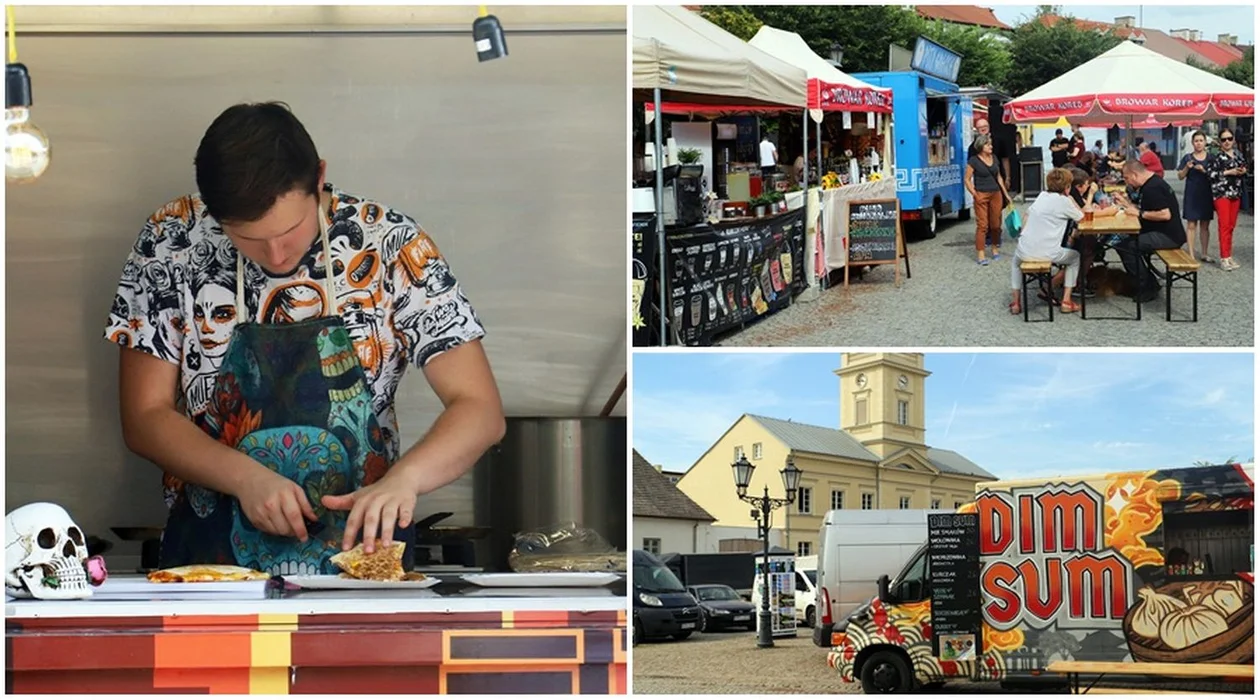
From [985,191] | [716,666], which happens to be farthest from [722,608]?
[985,191]

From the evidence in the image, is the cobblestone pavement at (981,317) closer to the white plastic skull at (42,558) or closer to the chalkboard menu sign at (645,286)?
the chalkboard menu sign at (645,286)

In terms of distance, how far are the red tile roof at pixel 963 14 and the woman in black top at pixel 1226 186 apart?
44.8 inches

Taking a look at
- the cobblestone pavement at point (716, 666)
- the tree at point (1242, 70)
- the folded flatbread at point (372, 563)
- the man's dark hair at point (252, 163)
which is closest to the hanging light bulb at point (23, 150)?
the man's dark hair at point (252, 163)

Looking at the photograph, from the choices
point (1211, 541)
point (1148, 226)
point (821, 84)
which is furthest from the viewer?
point (821, 84)

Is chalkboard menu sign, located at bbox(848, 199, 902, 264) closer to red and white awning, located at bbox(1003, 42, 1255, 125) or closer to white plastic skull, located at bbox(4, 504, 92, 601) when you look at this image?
red and white awning, located at bbox(1003, 42, 1255, 125)

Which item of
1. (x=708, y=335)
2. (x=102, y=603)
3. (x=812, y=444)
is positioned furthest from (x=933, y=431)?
(x=102, y=603)

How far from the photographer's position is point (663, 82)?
470 cm

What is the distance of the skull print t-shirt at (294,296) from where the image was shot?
171 inches

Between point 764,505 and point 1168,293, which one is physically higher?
point 1168,293

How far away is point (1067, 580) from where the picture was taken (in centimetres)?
507

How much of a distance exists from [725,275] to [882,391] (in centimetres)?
111

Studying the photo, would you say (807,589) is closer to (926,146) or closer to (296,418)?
(296,418)

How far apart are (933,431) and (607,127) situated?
5.13ft

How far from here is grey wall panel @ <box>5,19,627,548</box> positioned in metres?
5.14
